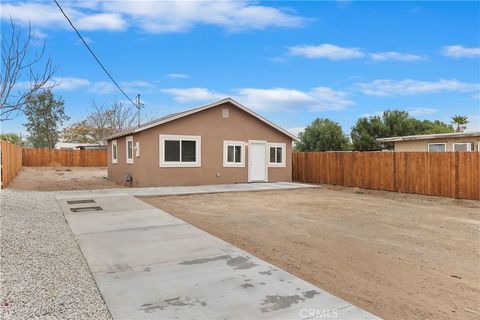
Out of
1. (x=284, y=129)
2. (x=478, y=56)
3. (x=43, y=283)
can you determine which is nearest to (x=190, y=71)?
(x=284, y=129)

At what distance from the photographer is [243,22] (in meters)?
13.6

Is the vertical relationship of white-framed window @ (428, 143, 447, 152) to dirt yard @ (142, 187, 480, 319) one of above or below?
above

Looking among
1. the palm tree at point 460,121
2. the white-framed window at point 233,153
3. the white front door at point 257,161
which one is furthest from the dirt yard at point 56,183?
the palm tree at point 460,121

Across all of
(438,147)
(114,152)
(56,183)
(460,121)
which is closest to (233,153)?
(114,152)

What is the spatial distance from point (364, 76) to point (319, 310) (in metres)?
19.1

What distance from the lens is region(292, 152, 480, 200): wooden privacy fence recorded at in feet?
41.0

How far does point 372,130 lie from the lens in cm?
3691

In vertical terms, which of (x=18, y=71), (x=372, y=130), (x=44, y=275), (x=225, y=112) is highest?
(x=372, y=130)

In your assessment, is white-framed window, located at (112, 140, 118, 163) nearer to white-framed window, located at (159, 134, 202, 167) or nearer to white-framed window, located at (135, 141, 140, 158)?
white-framed window, located at (135, 141, 140, 158)

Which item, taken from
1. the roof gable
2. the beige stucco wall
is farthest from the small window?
the beige stucco wall

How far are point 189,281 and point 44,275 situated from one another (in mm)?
1749

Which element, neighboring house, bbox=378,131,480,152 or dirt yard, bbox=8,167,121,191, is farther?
neighboring house, bbox=378,131,480,152

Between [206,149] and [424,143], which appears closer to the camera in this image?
[206,149]

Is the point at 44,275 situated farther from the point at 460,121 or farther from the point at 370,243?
the point at 460,121
